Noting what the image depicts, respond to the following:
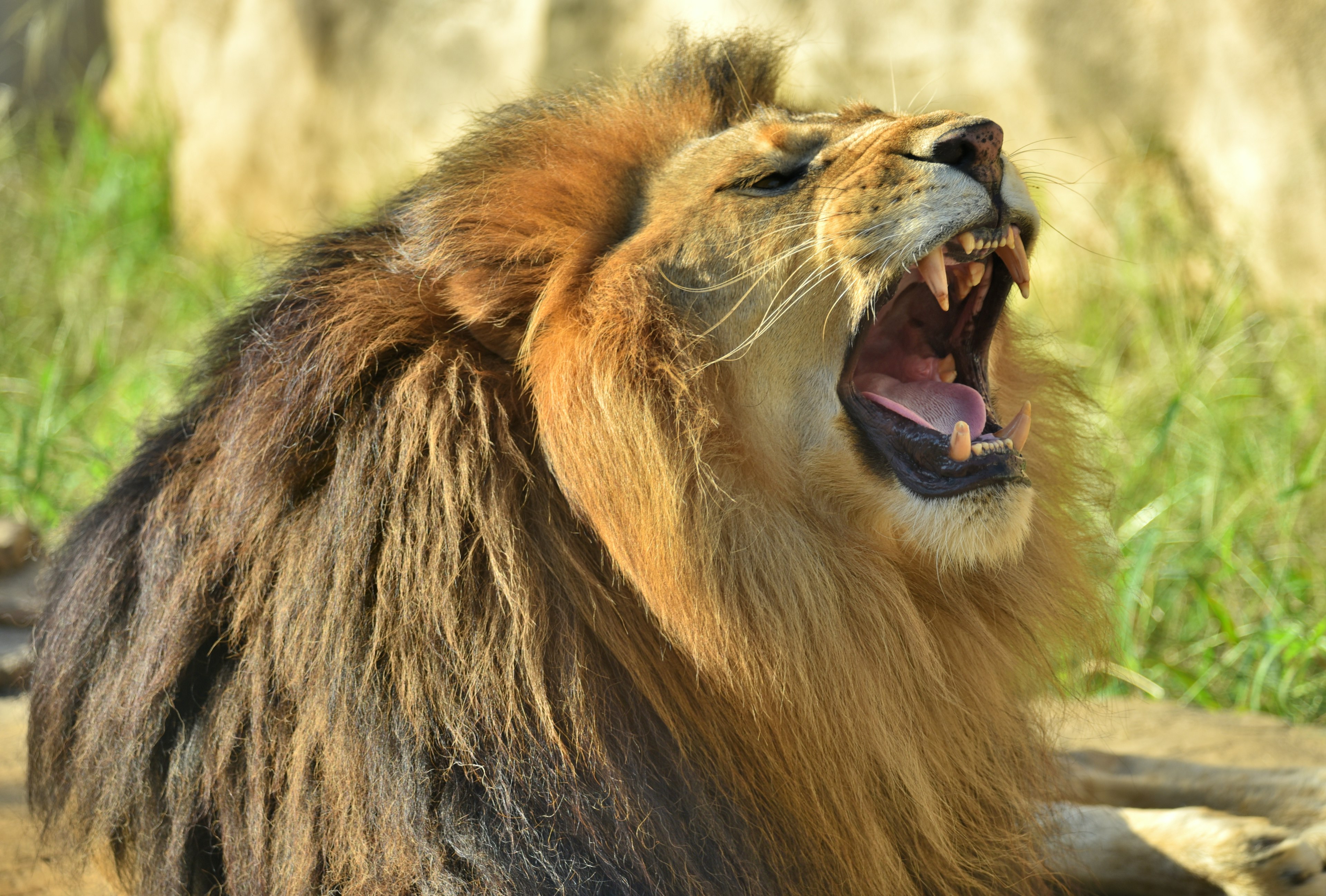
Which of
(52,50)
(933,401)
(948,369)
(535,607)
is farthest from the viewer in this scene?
(52,50)

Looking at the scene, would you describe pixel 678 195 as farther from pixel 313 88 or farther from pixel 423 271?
pixel 313 88

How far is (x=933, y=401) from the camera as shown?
218 centimetres

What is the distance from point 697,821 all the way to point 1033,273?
4.61 metres

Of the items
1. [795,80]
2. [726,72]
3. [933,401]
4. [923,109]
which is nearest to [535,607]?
[933,401]

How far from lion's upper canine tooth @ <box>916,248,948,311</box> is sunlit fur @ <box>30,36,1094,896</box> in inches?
5.6

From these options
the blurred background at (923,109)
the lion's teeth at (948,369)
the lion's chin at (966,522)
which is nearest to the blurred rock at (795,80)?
the blurred background at (923,109)

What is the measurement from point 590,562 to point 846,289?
612 millimetres

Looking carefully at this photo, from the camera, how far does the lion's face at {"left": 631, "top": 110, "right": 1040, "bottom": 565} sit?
77.4 inches

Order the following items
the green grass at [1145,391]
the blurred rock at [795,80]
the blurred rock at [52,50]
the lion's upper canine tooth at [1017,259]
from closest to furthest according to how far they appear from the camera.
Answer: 1. the lion's upper canine tooth at [1017,259]
2. the green grass at [1145,391]
3. the blurred rock at [795,80]
4. the blurred rock at [52,50]

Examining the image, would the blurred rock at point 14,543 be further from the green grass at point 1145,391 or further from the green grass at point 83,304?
the green grass at point 1145,391

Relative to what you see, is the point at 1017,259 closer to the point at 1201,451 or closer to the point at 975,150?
the point at 975,150

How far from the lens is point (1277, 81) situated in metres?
5.21

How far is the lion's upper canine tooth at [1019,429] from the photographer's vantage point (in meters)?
2.09

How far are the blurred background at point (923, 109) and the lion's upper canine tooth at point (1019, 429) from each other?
575mm
